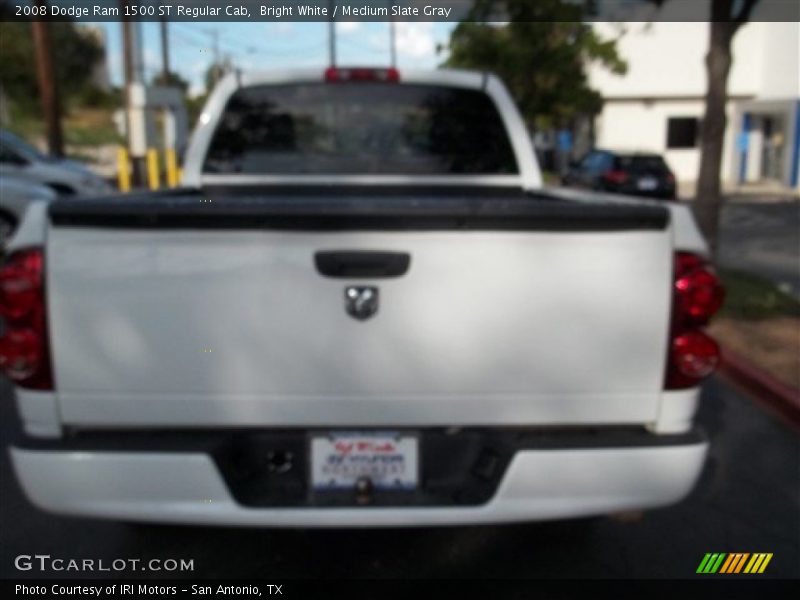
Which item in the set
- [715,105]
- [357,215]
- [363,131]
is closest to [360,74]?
[363,131]

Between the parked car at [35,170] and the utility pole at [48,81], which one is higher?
the utility pole at [48,81]

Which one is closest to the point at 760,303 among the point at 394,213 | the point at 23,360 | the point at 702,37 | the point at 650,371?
the point at 650,371

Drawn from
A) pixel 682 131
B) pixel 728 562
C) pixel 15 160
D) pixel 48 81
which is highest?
pixel 48 81

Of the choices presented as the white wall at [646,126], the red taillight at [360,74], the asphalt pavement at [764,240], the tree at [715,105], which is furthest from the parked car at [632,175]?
the red taillight at [360,74]

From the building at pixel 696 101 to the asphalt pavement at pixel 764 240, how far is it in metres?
Answer: 5.99

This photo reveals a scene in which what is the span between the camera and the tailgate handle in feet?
7.50

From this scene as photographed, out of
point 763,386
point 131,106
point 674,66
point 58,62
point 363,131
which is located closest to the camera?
point 363,131

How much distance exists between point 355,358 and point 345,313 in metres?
0.14

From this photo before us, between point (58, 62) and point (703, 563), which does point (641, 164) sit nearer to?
point (703, 563)

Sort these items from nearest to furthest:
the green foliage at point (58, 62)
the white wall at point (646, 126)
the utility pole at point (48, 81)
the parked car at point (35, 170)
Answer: the parked car at point (35, 170) → the utility pole at point (48, 81) → the white wall at point (646, 126) → the green foliage at point (58, 62)

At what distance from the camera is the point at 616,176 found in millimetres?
19375

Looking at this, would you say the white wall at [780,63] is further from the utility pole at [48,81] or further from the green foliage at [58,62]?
the green foliage at [58,62]

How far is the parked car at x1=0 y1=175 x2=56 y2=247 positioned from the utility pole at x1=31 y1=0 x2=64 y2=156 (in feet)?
25.6

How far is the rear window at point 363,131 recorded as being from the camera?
414cm
